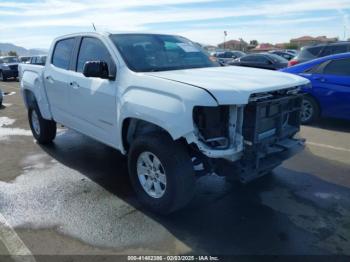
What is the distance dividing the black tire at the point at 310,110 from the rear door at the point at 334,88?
141 mm

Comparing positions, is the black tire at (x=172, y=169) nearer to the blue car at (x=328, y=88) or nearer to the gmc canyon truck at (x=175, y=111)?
the gmc canyon truck at (x=175, y=111)

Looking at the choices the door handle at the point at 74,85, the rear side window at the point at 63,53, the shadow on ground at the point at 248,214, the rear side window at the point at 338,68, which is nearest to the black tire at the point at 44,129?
the rear side window at the point at 63,53

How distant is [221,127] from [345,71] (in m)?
5.00

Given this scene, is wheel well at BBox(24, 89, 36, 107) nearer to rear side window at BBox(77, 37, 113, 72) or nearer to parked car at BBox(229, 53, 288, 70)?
rear side window at BBox(77, 37, 113, 72)

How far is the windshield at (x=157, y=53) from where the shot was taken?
4.48m

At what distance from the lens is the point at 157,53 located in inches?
188

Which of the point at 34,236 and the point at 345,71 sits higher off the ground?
the point at 345,71

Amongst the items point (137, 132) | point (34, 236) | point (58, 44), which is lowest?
point (34, 236)

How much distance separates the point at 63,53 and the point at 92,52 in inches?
41.8

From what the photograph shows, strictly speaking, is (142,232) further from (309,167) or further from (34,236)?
(309,167)

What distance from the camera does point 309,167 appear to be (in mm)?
5480

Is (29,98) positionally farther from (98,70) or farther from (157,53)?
(157,53)

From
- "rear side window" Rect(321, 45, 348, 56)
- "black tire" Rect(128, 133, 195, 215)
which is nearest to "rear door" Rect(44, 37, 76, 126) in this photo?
"black tire" Rect(128, 133, 195, 215)

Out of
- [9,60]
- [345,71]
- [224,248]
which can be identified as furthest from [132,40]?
[9,60]
